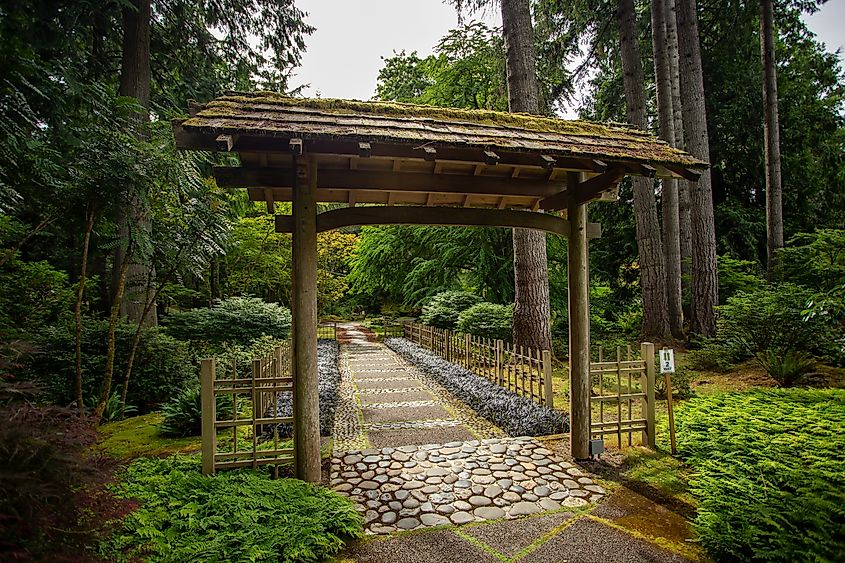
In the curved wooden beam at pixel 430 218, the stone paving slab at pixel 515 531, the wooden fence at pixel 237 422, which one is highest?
the curved wooden beam at pixel 430 218

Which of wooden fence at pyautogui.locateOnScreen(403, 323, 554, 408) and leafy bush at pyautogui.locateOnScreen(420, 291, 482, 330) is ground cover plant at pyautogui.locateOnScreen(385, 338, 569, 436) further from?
leafy bush at pyautogui.locateOnScreen(420, 291, 482, 330)

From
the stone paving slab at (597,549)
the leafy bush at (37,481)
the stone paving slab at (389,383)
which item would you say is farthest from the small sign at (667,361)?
the stone paving slab at (389,383)

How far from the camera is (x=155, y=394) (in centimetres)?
713

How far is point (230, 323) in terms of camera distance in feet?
34.1

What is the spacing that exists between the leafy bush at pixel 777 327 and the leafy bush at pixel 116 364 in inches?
398

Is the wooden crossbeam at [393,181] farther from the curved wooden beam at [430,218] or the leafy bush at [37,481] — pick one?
the leafy bush at [37,481]

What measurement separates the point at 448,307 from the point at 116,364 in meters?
8.59

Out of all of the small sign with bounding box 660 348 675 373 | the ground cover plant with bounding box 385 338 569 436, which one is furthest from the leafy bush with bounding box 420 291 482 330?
the small sign with bounding box 660 348 675 373

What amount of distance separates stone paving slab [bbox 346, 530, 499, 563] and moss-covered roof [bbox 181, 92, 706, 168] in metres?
3.17

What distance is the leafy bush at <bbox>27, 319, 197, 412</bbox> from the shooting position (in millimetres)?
6445

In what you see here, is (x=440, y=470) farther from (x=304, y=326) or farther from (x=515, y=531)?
(x=304, y=326)

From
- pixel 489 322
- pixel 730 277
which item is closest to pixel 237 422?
pixel 489 322

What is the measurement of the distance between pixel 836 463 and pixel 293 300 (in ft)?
14.4

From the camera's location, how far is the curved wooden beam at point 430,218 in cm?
411
